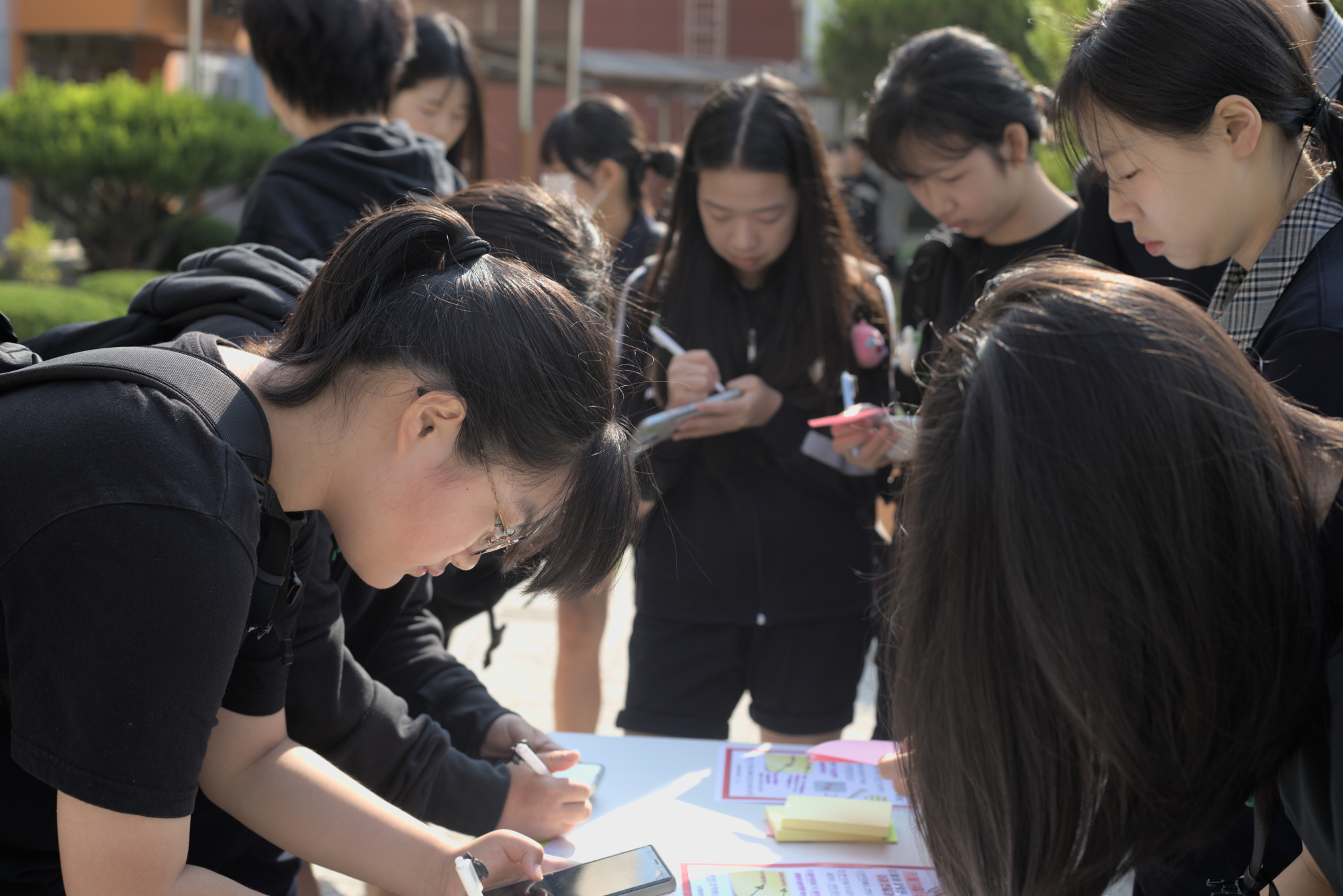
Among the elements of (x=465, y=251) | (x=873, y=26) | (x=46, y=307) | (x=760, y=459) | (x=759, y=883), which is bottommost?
(x=46, y=307)

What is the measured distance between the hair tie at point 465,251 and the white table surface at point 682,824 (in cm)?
76

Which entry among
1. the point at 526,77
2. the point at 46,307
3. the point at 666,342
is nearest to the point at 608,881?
the point at 666,342

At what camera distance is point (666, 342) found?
2174 millimetres

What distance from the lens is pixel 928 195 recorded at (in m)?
2.10

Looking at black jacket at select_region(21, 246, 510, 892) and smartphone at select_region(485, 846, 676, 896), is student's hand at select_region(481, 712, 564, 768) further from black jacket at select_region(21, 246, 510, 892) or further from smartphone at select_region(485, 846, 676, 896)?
smartphone at select_region(485, 846, 676, 896)

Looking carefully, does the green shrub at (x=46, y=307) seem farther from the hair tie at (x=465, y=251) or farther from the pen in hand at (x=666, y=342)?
the hair tie at (x=465, y=251)

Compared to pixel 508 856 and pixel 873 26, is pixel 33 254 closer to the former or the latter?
pixel 508 856

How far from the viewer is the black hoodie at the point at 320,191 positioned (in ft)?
6.18

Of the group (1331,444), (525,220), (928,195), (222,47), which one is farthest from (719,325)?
(222,47)

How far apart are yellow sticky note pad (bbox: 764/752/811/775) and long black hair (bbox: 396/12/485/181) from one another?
1.79 meters

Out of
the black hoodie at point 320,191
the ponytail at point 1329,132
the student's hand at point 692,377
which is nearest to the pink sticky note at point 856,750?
the student's hand at point 692,377

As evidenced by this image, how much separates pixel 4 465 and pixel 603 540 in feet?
1.84

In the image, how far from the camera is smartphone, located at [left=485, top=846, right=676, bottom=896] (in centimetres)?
122

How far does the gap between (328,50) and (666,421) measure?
952 millimetres
